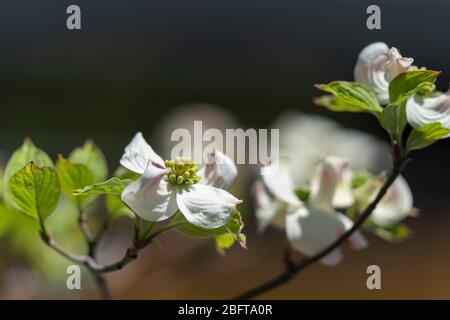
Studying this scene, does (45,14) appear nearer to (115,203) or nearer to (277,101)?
(277,101)

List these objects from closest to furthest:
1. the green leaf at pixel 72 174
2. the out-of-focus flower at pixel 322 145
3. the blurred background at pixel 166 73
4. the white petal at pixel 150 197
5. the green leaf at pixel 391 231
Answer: the white petal at pixel 150 197
the green leaf at pixel 72 174
the green leaf at pixel 391 231
the out-of-focus flower at pixel 322 145
the blurred background at pixel 166 73

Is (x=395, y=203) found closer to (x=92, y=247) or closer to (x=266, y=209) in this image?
(x=266, y=209)

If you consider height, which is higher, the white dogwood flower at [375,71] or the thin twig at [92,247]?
the white dogwood flower at [375,71]

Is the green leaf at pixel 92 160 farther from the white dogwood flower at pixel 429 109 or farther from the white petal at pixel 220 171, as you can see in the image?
the white dogwood flower at pixel 429 109

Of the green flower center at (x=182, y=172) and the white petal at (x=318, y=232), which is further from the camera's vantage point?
the white petal at (x=318, y=232)

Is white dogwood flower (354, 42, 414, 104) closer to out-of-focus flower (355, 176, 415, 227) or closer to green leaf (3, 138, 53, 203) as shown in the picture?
out-of-focus flower (355, 176, 415, 227)

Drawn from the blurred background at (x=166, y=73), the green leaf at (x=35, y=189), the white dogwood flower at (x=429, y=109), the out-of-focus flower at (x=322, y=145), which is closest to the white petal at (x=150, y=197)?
the green leaf at (x=35, y=189)

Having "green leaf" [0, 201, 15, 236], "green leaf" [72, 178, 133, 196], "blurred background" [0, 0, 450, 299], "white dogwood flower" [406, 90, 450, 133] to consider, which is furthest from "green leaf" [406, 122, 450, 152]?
"blurred background" [0, 0, 450, 299]
